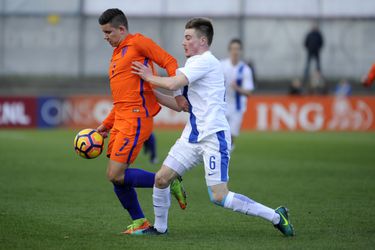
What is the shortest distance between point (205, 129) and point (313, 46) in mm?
23321

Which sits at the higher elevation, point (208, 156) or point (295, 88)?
point (208, 156)

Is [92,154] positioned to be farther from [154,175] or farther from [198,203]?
[198,203]

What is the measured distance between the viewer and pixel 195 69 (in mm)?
8023

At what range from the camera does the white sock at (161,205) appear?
27.8 ft

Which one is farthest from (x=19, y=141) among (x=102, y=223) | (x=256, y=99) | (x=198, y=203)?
(x=102, y=223)

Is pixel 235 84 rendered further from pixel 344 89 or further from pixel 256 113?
pixel 344 89

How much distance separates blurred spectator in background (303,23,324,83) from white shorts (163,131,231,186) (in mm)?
22804

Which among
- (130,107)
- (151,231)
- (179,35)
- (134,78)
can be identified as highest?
(179,35)

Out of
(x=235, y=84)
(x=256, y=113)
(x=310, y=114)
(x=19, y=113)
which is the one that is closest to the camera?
(x=235, y=84)

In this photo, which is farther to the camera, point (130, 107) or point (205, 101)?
point (130, 107)

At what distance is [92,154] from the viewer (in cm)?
885

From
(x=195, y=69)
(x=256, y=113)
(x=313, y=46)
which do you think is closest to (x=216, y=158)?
(x=195, y=69)

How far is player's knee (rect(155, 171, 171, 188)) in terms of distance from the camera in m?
8.35

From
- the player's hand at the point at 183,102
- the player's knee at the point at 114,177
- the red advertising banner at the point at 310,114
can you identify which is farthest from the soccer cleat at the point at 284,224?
the red advertising banner at the point at 310,114
